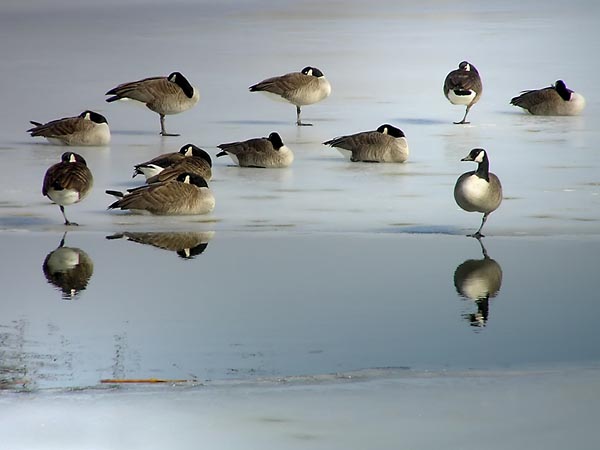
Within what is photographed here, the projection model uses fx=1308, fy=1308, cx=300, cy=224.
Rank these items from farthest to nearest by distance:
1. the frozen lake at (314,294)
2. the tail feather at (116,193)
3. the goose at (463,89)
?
the goose at (463,89), the tail feather at (116,193), the frozen lake at (314,294)

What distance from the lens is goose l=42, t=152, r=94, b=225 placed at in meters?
9.55

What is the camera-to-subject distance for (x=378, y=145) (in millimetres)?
12828

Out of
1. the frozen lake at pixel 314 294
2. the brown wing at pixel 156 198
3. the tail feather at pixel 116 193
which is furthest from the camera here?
the tail feather at pixel 116 193

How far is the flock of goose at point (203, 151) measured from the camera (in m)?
9.53

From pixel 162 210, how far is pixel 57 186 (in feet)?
2.85

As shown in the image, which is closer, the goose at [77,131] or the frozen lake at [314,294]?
the frozen lake at [314,294]

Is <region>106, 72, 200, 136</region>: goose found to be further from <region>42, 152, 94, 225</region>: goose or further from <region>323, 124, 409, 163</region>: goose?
<region>42, 152, 94, 225</region>: goose

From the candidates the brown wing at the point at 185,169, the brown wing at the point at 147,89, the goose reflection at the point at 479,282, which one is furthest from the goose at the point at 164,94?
the goose reflection at the point at 479,282

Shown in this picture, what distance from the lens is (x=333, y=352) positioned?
6.32 m

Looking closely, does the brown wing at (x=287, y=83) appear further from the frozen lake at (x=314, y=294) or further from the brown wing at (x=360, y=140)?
the brown wing at (x=360, y=140)

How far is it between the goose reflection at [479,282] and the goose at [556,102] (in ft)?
26.8

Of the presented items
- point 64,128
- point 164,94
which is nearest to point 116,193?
point 64,128

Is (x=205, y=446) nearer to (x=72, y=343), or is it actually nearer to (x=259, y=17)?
(x=72, y=343)

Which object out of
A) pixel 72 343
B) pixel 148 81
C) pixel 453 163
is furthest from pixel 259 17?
pixel 72 343
